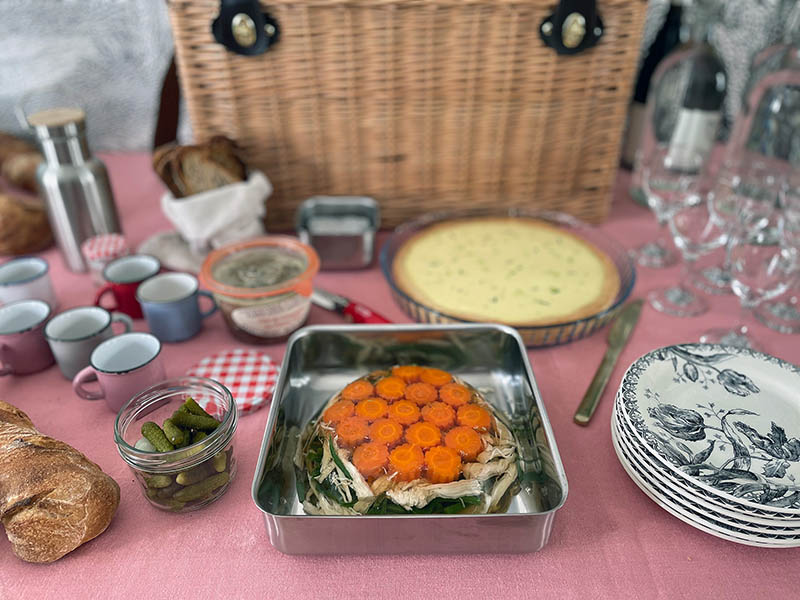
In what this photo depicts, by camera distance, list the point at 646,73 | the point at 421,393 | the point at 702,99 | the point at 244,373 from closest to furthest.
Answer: the point at 421,393 → the point at 244,373 → the point at 702,99 → the point at 646,73

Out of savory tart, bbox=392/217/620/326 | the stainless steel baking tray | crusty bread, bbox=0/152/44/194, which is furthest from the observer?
crusty bread, bbox=0/152/44/194

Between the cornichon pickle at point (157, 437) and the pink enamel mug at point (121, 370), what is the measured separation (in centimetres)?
11

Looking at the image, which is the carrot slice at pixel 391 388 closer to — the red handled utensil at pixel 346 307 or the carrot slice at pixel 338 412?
the carrot slice at pixel 338 412

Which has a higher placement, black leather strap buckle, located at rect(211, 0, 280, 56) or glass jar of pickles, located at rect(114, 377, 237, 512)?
black leather strap buckle, located at rect(211, 0, 280, 56)

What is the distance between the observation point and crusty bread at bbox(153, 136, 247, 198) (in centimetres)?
91

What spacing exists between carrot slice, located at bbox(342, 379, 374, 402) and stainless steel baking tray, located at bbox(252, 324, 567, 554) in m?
0.06

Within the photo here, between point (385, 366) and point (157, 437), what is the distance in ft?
0.96

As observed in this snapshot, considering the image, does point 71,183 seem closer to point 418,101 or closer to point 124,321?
point 124,321

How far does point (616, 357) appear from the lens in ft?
2.56

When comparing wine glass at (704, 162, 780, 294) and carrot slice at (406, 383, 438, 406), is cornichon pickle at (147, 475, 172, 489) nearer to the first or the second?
carrot slice at (406, 383, 438, 406)

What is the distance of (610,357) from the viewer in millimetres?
779

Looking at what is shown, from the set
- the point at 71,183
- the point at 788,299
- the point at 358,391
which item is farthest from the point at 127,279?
the point at 788,299

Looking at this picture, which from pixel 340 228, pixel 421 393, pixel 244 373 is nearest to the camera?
pixel 421 393

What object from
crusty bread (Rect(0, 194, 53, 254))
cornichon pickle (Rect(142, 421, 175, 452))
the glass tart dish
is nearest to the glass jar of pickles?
cornichon pickle (Rect(142, 421, 175, 452))
